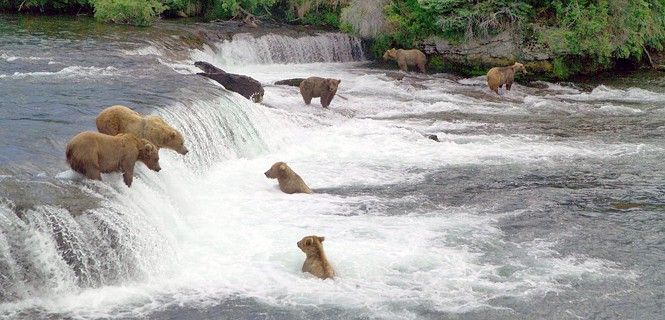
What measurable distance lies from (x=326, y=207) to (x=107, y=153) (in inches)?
134

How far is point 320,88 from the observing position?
17750mm

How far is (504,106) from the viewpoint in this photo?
20.1 m

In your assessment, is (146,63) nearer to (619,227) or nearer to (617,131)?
(617,131)

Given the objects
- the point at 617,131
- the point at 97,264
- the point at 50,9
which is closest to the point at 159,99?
the point at 97,264

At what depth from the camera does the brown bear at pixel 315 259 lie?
8.17m

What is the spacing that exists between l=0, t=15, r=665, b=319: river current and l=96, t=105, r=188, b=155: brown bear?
1.63 ft

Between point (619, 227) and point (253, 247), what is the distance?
4589 millimetres

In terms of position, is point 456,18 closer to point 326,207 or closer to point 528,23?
point 528,23

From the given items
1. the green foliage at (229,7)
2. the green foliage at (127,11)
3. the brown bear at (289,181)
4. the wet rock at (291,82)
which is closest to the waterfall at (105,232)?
the brown bear at (289,181)

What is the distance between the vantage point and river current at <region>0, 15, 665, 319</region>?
7.55 meters

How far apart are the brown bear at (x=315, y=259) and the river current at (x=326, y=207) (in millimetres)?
103

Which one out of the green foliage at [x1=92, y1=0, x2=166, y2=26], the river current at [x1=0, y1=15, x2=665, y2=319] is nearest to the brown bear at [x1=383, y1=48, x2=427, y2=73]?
the river current at [x1=0, y1=15, x2=665, y2=319]

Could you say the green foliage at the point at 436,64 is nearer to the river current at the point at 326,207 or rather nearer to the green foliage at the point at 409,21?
the green foliage at the point at 409,21

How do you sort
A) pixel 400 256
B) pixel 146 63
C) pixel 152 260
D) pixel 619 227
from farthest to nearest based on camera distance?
pixel 146 63 < pixel 619 227 < pixel 400 256 < pixel 152 260
